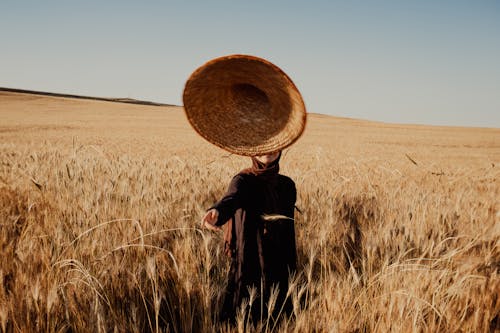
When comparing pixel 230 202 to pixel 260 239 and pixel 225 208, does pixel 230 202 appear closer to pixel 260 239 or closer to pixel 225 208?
pixel 225 208

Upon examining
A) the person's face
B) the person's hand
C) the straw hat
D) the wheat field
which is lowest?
the wheat field

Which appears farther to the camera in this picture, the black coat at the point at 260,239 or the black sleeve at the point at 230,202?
the black coat at the point at 260,239

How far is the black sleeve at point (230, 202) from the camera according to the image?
161 cm

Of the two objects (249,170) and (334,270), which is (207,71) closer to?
(249,170)

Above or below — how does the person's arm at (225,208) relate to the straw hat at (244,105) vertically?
below

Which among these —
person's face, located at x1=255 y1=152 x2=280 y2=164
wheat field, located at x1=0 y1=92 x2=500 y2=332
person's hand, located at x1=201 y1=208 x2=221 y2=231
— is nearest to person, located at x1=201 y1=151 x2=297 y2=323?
person's face, located at x1=255 y1=152 x2=280 y2=164

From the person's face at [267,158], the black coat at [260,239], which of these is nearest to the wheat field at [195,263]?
the black coat at [260,239]

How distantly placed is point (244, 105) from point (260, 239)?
29.0 inches

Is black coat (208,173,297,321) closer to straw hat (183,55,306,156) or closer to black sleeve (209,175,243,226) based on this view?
black sleeve (209,175,243,226)

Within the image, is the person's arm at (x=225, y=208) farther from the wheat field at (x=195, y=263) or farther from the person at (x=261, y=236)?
the wheat field at (x=195, y=263)

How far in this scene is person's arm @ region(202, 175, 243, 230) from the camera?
1582mm

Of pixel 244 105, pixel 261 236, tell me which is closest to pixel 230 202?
pixel 261 236

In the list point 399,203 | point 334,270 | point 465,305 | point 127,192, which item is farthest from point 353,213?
point 127,192

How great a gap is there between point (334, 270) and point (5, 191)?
2502 mm
